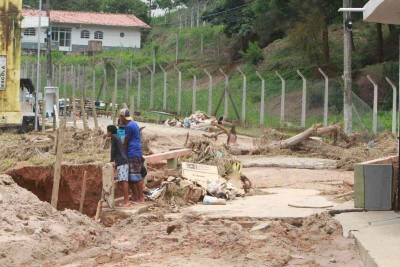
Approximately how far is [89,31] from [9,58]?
5063cm

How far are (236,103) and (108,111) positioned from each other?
860cm

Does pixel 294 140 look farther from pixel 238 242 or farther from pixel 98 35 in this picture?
pixel 98 35

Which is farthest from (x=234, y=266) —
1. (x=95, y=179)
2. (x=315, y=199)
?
(x=95, y=179)

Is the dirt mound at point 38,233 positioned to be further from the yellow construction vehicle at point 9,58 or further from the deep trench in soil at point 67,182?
the yellow construction vehicle at point 9,58

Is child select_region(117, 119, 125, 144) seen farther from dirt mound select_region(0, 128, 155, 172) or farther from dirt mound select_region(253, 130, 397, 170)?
dirt mound select_region(253, 130, 397, 170)

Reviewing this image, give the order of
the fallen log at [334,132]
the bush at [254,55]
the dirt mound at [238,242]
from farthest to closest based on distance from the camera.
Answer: the bush at [254,55] < the fallen log at [334,132] < the dirt mound at [238,242]

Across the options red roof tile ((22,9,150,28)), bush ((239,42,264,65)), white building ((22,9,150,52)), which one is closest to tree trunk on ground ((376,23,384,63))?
bush ((239,42,264,65))

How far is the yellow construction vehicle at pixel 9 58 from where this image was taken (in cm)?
3028

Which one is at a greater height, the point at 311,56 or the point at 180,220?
the point at 311,56

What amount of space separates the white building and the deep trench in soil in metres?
56.3

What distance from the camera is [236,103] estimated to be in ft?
135

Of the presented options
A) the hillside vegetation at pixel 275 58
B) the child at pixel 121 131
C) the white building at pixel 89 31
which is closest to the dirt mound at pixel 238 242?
the child at pixel 121 131

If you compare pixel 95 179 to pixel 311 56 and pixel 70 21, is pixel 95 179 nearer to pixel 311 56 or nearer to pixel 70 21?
pixel 311 56

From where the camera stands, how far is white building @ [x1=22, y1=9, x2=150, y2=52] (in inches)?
3093
